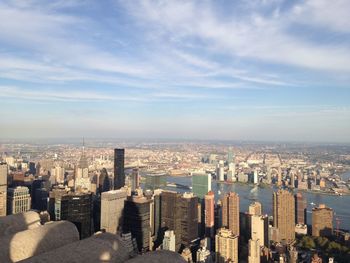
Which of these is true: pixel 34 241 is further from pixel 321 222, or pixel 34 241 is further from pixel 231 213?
pixel 321 222

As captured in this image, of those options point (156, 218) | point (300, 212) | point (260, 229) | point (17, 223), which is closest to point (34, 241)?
point (17, 223)

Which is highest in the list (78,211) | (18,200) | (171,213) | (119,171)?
(119,171)

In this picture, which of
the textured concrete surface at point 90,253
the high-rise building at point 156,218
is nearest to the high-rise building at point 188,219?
the high-rise building at point 156,218

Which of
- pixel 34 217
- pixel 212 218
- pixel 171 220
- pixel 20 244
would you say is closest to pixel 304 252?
pixel 212 218

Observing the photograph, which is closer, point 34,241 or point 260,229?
point 34,241

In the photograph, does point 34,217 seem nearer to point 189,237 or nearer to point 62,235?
point 62,235

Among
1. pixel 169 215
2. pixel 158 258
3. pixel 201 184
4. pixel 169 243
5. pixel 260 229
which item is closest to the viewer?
pixel 158 258
